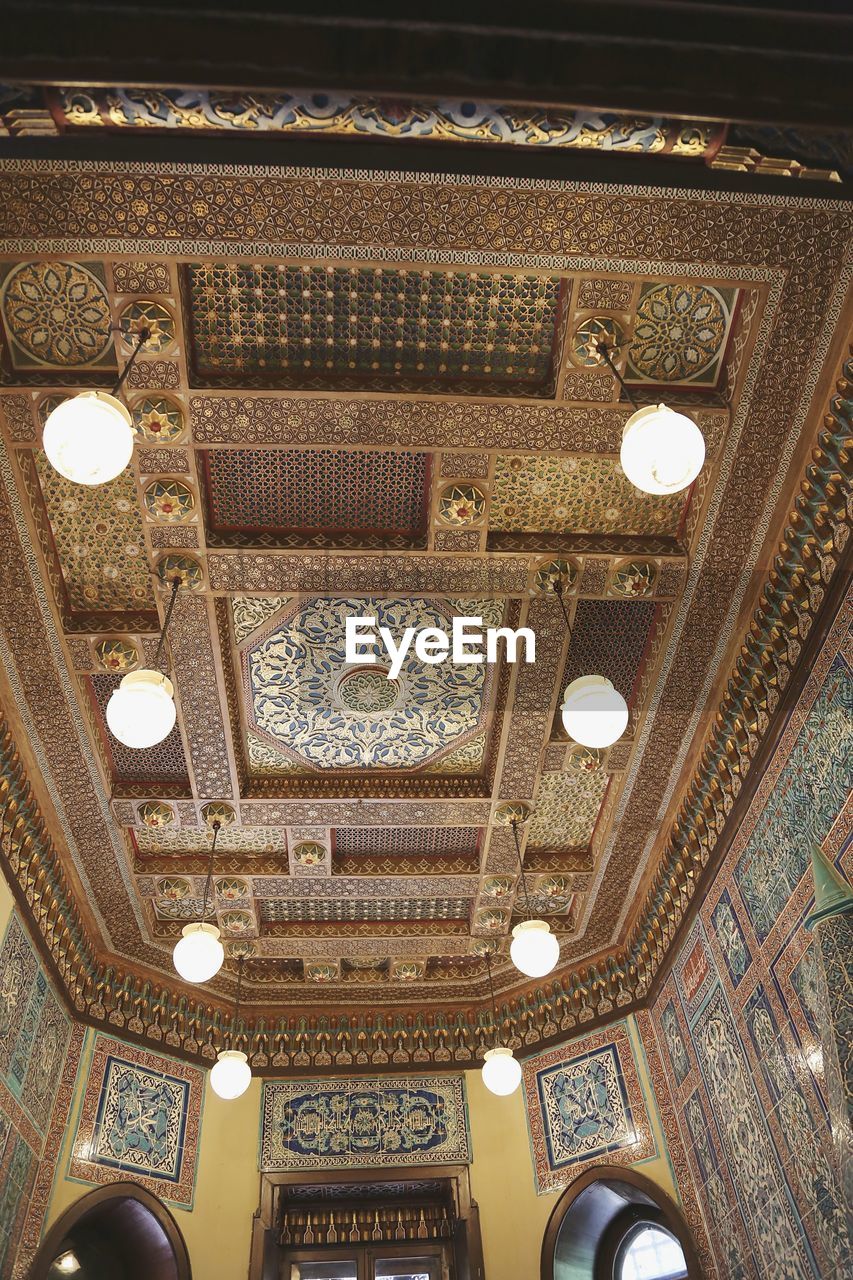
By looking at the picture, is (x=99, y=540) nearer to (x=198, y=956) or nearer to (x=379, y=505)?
(x=379, y=505)

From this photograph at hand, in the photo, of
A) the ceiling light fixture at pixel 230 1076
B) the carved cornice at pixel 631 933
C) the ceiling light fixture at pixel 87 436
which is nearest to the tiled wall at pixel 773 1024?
the carved cornice at pixel 631 933

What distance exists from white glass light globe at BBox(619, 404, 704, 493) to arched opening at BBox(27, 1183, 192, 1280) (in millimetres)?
4509

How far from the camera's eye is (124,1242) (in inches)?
191

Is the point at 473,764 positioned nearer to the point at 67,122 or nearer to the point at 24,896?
the point at 24,896

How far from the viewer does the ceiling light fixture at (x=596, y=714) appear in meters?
2.87

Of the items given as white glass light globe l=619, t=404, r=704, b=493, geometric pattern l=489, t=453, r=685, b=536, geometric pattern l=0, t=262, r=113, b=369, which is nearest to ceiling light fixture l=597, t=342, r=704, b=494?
white glass light globe l=619, t=404, r=704, b=493

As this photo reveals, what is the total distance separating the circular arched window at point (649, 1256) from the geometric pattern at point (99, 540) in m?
4.49

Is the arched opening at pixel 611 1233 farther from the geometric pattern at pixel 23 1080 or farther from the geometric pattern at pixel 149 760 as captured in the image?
the geometric pattern at pixel 149 760

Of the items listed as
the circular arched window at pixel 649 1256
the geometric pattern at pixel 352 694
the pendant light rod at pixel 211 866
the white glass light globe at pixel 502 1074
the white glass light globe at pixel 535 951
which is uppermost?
the geometric pattern at pixel 352 694

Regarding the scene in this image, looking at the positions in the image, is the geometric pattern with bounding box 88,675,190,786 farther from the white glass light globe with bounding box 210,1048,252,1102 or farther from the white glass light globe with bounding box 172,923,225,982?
the white glass light globe with bounding box 210,1048,252,1102

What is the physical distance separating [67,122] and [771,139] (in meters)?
1.54

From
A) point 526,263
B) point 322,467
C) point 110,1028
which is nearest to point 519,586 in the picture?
point 322,467

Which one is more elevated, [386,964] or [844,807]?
[386,964]

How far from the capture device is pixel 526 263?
9.12 ft
